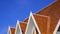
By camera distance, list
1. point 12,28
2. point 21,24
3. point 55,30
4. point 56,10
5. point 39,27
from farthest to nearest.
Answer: point 12,28, point 21,24, point 56,10, point 39,27, point 55,30

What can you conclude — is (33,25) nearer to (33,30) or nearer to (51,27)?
(33,30)

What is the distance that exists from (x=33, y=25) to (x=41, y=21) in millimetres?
2174

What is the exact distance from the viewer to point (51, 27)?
22.8 meters

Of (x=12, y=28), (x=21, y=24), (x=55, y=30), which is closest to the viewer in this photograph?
(x=55, y=30)

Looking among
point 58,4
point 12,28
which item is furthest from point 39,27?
point 12,28

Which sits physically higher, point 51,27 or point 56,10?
point 56,10

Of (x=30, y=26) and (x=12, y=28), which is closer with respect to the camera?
(x=30, y=26)

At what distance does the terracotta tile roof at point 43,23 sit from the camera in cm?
2292

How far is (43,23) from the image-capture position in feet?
77.6

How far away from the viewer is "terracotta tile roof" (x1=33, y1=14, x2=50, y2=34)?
22925 mm

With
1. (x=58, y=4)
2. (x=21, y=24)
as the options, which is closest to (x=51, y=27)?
(x=58, y=4)

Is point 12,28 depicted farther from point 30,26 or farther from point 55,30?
point 55,30

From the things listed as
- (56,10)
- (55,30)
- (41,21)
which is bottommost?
(55,30)

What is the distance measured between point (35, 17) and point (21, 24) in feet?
19.1
